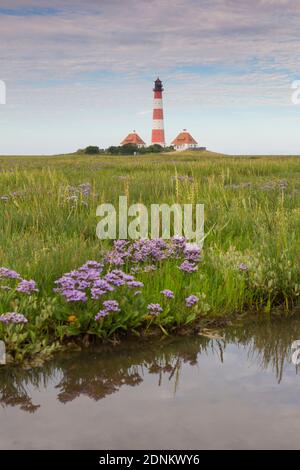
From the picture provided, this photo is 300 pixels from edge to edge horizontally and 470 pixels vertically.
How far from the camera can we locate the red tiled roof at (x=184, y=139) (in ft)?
361

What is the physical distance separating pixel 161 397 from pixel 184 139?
109m

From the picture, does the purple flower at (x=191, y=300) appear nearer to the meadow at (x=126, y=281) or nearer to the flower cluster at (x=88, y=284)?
the meadow at (x=126, y=281)

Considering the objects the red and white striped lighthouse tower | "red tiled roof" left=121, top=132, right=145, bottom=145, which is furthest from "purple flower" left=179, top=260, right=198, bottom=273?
"red tiled roof" left=121, top=132, right=145, bottom=145

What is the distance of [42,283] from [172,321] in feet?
3.95

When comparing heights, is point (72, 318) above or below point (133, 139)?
below

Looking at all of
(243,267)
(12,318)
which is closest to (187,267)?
(243,267)

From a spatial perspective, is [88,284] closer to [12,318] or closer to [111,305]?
[111,305]

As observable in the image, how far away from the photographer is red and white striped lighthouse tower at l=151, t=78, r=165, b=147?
8325 centimetres

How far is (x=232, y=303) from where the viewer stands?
17.0 feet

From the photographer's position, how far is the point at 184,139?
361ft

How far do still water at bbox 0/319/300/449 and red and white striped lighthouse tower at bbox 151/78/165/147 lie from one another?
263 feet
